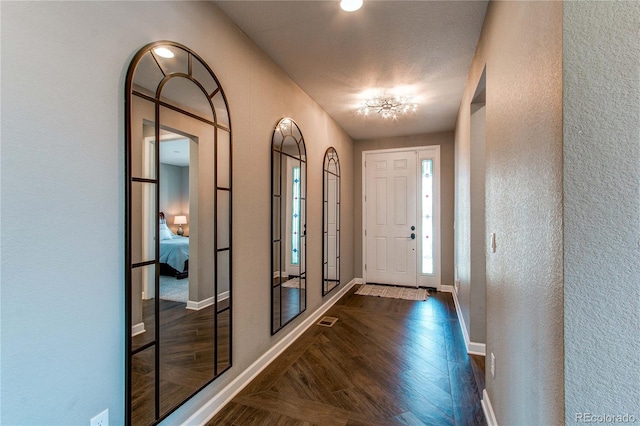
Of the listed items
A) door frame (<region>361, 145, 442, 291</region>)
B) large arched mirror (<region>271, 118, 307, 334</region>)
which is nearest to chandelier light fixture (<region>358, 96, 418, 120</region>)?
large arched mirror (<region>271, 118, 307, 334</region>)

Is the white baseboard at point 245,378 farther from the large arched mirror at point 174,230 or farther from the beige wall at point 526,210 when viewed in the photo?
the beige wall at point 526,210

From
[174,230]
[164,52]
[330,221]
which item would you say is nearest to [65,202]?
[174,230]

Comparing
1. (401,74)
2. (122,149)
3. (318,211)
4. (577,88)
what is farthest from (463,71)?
(122,149)

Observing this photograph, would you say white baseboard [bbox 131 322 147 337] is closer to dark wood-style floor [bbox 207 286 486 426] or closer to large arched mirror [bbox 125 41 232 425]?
large arched mirror [bbox 125 41 232 425]

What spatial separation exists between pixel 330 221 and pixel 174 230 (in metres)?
2.70

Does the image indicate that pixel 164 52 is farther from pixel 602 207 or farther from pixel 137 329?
pixel 602 207

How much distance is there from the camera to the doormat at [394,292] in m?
4.59

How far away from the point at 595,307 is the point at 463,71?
2643 mm

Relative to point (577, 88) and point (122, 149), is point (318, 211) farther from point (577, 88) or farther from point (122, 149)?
point (577, 88)

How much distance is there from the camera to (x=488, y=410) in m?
1.87

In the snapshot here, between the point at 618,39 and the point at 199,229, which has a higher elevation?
the point at 618,39

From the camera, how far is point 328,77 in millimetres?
2975

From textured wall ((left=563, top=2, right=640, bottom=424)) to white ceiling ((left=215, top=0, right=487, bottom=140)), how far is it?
1.44 metres

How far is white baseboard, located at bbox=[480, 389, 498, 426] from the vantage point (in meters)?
1.75
